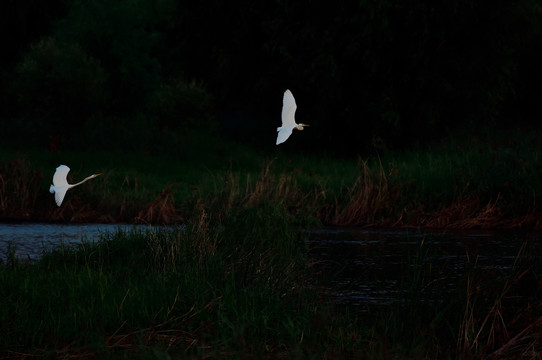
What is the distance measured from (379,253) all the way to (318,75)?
12.8m

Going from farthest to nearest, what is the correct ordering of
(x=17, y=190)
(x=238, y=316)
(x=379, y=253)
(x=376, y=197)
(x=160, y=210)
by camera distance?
(x=376, y=197) → (x=17, y=190) → (x=160, y=210) → (x=379, y=253) → (x=238, y=316)

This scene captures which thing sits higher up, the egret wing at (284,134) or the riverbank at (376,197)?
the egret wing at (284,134)

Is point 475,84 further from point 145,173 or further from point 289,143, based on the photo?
point 145,173

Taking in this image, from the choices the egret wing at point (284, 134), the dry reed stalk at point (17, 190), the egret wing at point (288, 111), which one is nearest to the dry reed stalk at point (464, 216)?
the egret wing at point (288, 111)

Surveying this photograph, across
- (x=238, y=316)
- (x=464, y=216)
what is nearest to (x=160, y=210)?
(x=464, y=216)

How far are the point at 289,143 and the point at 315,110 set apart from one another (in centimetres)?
253

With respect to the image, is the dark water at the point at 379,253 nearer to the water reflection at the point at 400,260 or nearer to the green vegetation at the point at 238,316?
the water reflection at the point at 400,260

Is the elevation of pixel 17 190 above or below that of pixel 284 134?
below

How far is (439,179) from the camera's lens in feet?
59.1

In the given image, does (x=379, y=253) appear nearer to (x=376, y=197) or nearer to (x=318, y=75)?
(x=376, y=197)

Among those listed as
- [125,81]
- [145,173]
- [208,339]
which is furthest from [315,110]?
[208,339]

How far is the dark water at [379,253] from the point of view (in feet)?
34.4

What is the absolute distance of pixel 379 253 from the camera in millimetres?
14070

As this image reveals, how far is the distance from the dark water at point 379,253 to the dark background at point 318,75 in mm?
9899
